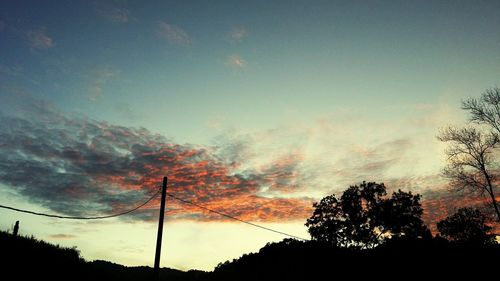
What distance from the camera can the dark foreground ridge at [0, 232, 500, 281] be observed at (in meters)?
16.6

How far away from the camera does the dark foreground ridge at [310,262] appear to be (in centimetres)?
1659

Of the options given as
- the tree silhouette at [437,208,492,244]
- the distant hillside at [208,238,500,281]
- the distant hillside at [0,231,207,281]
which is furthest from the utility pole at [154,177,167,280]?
the tree silhouette at [437,208,492,244]

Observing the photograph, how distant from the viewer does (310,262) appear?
39156 millimetres

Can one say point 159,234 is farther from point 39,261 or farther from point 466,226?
point 466,226

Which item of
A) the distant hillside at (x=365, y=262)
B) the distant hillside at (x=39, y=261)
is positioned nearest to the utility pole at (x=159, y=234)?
the distant hillside at (x=39, y=261)

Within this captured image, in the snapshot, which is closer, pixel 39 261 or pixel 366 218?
pixel 39 261

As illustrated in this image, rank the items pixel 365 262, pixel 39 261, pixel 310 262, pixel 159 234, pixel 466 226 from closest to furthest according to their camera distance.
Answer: pixel 39 261 < pixel 159 234 < pixel 365 262 < pixel 310 262 < pixel 466 226

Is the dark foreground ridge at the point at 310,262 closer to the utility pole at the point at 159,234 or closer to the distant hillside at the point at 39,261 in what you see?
the distant hillside at the point at 39,261

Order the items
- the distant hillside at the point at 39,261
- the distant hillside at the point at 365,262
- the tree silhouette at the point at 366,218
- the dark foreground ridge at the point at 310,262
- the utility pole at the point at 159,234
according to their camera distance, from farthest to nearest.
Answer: the tree silhouette at the point at 366,218
the distant hillside at the point at 365,262
the utility pole at the point at 159,234
the dark foreground ridge at the point at 310,262
the distant hillside at the point at 39,261

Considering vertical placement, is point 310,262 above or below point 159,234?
below

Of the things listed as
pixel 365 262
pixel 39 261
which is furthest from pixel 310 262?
pixel 39 261

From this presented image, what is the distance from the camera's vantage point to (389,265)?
1178 inches

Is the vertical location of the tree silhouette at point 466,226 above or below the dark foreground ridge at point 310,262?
above

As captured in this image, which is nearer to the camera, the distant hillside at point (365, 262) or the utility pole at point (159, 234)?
the utility pole at point (159, 234)
